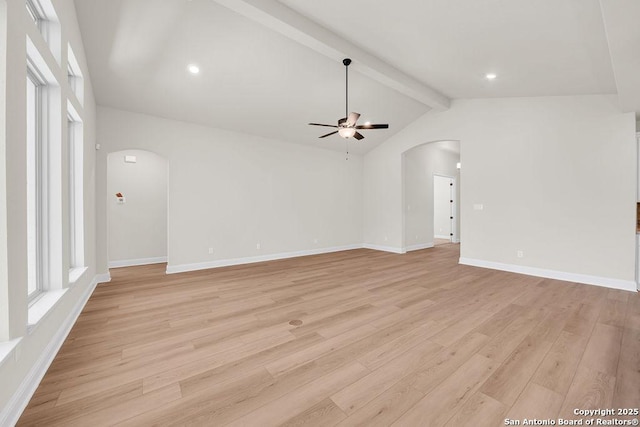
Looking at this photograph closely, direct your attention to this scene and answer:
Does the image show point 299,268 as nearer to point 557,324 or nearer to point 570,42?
point 557,324

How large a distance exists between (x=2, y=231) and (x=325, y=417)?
1.99m

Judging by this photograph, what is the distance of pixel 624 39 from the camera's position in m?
2.41

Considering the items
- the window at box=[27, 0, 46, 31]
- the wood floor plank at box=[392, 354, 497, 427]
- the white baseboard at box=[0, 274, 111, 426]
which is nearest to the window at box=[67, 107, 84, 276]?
the white baseboard at box=[0, 274, 111, 426]

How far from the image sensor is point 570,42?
10.2 ft

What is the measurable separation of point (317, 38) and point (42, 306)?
3831 mm

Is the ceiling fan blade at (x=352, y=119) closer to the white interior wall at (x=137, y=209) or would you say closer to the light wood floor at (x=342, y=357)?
the light wood floor at (x=342, y=357)

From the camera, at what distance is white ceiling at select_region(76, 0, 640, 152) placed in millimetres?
2916

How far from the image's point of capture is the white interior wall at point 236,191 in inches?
198

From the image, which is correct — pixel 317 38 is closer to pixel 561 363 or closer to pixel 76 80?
pixel 76 80

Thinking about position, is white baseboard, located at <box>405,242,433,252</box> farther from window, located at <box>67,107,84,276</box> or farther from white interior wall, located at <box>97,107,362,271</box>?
window, located at <box>67,107,84,276</box>

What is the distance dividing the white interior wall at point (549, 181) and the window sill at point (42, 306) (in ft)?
21.1

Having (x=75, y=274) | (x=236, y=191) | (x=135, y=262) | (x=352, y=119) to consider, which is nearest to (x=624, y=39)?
(x=352, y=119)

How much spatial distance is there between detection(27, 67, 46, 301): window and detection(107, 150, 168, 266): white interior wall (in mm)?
3856

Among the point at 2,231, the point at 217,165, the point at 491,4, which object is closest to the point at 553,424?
the point at 2,231
